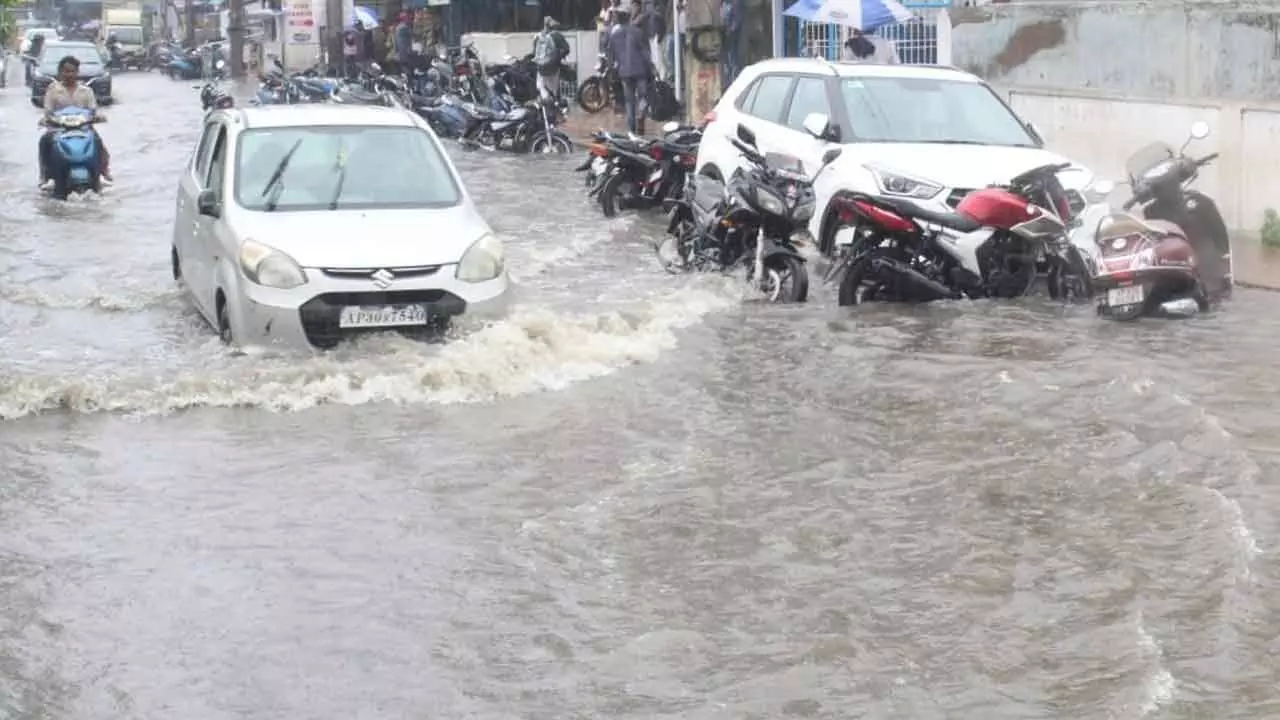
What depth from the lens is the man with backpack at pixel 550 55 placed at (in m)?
30.4

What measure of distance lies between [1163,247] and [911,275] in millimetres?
1538

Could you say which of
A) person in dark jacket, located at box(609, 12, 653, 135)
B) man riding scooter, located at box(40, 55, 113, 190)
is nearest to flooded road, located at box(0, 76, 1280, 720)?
man riding scooter, located at box(40, 55, 113, 190)

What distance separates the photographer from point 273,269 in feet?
32.6

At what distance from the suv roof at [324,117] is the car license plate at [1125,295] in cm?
450

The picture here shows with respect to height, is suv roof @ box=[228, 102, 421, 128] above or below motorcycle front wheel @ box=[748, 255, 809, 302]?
above

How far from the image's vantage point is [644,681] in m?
5.49

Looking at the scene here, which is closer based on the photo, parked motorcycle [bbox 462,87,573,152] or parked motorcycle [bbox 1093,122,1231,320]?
parked motorcycle [bbox 1093,122,1231,320]

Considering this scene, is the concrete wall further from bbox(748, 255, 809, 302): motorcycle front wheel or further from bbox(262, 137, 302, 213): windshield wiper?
bbox(262, 137, 302, 213): windshield wiper

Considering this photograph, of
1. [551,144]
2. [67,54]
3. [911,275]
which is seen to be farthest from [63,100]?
[67,54]

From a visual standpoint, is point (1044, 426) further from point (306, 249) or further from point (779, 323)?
point (306, 249)

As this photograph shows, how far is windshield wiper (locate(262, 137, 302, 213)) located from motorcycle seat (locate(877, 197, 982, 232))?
3692mm

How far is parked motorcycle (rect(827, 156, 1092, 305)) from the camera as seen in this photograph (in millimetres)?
11164

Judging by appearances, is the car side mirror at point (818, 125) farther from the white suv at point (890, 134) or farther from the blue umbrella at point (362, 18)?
the blue umbrella at point (362, 18)

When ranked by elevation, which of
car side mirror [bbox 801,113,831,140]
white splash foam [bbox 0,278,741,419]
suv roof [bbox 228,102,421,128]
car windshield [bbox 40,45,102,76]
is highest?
car windshield [bbox 40,45,102,76]
